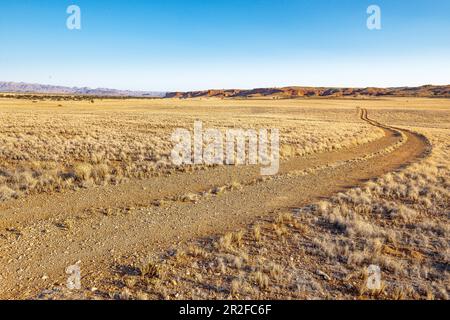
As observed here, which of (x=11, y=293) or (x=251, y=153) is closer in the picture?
(x=11, y=293)

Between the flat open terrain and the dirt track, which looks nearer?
the flat open terrain

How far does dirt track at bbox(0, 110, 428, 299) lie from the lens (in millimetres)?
6534

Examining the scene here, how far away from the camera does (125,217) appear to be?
9078 millimetres

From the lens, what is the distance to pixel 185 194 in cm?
1132

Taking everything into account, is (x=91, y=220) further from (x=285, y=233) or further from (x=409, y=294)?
(x=409, y=294)

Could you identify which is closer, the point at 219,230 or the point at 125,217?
the point at 219,230

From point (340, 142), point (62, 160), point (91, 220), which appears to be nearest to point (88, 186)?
point (91, 220)

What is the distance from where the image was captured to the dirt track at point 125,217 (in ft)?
21.4

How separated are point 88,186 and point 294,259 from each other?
8.32 metres

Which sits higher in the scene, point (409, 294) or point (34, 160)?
point (34, 160)

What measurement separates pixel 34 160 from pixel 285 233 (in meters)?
14.2

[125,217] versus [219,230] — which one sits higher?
[125,217]
